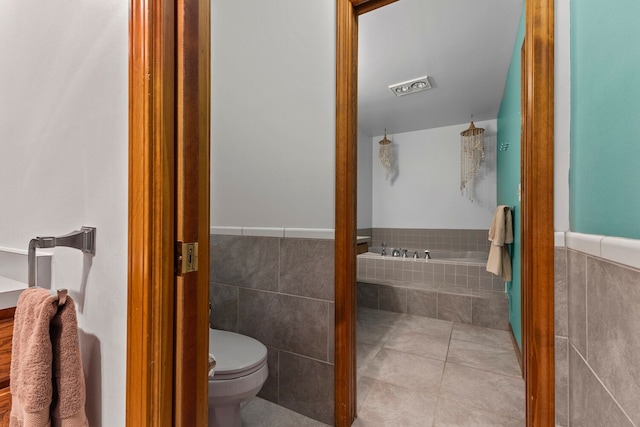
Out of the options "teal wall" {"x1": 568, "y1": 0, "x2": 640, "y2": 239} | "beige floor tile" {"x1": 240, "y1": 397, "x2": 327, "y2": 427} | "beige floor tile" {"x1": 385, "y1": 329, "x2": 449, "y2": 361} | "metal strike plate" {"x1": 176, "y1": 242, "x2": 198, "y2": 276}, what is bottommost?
"beige floor tile" {"x1": 385, "y1": 329, "x2": 449, "y2": 361}

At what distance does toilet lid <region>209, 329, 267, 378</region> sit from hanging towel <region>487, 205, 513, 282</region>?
2207mm

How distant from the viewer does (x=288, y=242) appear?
1.62 m

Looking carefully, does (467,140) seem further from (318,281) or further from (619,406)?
(619,406)

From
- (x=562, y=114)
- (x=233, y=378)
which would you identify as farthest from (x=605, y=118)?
(x=233, y=378)

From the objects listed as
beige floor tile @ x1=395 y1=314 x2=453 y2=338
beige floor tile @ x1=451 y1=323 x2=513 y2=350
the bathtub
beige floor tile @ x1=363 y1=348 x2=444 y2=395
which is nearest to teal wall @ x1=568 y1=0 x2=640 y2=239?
beige floor tile @ x1=363 y1=348 x2=444 y2=395

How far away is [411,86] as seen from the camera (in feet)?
10.0

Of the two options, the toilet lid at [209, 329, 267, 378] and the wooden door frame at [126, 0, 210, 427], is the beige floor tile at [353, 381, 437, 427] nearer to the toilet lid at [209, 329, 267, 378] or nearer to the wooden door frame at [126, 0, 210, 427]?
the toilet lid at [209, 329, 267, 378]

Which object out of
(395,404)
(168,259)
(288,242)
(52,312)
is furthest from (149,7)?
(395,404)

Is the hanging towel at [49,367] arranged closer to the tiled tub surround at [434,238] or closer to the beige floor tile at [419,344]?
the beige floor tile at [419,344]

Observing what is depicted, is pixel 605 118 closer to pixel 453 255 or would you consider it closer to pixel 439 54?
pixel 439 54

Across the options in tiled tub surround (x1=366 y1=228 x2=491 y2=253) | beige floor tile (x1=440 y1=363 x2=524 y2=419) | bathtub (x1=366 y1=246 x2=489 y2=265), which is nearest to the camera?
beige floor tile (x1=440 y1=363 x2=524 y2=419)

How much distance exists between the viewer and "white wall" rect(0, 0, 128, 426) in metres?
0.64

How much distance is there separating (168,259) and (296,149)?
1.10 m

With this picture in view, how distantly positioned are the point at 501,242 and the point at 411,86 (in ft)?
5.95
